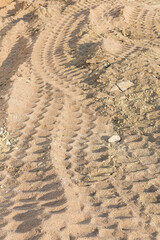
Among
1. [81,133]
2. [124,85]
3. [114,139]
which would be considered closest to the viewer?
[114,139]

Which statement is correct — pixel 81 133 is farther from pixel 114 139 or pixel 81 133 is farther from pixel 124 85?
pixel 124 85

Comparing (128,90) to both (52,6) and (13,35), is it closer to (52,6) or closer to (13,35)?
(13,35)

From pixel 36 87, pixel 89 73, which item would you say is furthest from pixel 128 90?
pixel 36 87

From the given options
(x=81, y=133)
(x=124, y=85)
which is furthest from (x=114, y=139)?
(x=124, y=85)

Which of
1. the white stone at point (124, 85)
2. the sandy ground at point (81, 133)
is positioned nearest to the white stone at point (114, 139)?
the sandy ground at point (81, 133)

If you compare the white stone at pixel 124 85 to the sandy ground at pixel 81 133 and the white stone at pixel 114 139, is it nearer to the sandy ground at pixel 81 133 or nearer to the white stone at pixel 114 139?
the sandy ground at pixel 81 133

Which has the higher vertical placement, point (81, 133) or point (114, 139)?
point (81, 133)

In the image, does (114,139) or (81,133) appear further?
(81,133)
